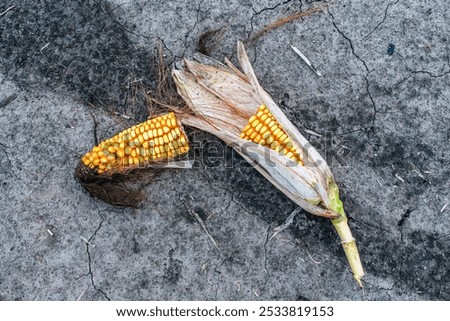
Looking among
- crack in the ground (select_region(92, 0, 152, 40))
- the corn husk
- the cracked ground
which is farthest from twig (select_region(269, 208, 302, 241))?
crack in the ground (select_region(92, 0, 152, 40))

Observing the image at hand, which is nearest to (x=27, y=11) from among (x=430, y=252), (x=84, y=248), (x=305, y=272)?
(x=84, y=248)

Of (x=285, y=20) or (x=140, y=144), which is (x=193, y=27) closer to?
(x=285, y=20)

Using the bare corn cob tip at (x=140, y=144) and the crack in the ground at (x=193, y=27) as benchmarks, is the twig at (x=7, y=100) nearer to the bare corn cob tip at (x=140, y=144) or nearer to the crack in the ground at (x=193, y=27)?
the bare corn cob tip at (x=140, y=144)

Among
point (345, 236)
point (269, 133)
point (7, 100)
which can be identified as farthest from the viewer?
point (7, 100)

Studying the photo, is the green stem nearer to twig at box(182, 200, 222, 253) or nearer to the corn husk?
the corn husk

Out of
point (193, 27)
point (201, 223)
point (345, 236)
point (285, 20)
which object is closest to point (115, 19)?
point (193, 27)
